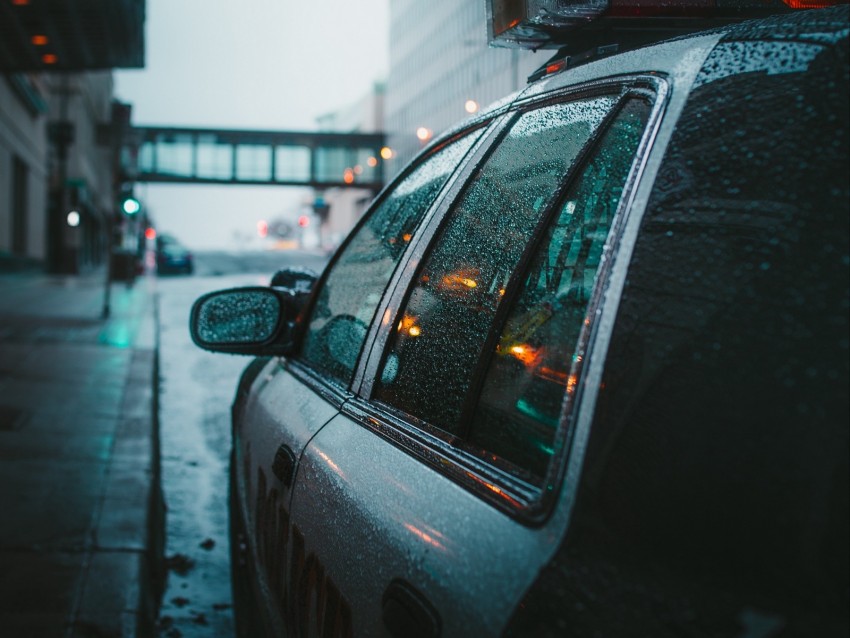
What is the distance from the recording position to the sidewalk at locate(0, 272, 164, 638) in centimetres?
354

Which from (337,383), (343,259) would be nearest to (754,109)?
(337,383)

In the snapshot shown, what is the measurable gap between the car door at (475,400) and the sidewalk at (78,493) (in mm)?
2047

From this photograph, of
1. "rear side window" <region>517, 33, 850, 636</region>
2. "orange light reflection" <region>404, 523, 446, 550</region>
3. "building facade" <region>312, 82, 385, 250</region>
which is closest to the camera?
"rear side window" <region>517, 33, 850, 636</region>

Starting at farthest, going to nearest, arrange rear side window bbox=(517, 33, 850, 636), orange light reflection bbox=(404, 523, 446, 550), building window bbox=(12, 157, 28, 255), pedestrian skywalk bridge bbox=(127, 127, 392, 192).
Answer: pedestrian skywalk bridge bbox=(127, 127, 392, 192), building window bbox=(12, 157, 28, 255), orange light reflection bbox=(404, 523, 446, 550), rear side window bbox=(517, 33, 850, 636)

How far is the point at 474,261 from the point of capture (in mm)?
1705

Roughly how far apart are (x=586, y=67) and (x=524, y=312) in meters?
0.50

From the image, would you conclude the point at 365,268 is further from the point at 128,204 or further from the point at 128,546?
the point at 128,204

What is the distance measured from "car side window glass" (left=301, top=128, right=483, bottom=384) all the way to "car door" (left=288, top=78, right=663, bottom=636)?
207 mm

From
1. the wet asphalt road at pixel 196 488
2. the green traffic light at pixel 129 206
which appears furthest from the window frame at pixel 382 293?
the green traffic light at pixel 129 206

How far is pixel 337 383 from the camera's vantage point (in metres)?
2.21

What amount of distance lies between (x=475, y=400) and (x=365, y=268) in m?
1.02

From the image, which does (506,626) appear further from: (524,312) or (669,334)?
(524,312)

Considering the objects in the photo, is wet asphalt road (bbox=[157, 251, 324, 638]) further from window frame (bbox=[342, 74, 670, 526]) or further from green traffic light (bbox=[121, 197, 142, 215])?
green traffic light (bbox=[121, 197, 142, 215])

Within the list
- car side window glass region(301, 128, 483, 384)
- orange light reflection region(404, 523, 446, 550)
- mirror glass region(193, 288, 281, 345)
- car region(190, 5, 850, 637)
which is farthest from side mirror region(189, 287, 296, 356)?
orange light reflection region(404, 523, 446, 550)
